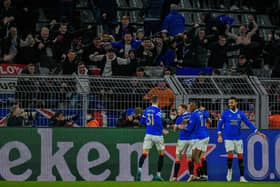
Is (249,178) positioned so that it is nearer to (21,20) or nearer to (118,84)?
(118,84)

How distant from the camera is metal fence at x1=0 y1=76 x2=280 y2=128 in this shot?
20703 mm

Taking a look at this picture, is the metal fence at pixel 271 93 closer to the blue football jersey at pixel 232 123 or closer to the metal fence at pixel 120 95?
the metal fence at pixel 120 95

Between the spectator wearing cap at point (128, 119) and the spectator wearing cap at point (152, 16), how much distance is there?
5183 millimetres

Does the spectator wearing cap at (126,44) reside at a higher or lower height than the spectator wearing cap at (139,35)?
lower

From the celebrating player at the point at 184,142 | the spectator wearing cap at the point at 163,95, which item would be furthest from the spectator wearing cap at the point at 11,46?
the celebrating player at the point at 184,142

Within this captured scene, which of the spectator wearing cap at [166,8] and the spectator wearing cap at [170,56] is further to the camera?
the spectator wearing cap at [166,8]

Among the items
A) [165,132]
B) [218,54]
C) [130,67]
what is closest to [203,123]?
[165,132]

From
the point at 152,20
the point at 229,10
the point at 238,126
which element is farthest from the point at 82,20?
the point at 238,126

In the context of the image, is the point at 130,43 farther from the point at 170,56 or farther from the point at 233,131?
the point at 233,131

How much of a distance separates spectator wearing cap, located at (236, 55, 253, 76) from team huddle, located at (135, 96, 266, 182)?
9.69 feet

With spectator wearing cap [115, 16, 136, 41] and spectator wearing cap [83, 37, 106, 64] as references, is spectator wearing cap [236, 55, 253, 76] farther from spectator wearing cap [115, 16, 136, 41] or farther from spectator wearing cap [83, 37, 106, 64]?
spectator wearing cap [83, 37, 106, 64]

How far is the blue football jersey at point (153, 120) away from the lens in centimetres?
2088

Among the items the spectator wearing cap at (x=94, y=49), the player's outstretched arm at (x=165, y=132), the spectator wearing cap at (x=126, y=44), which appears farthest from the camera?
the spectator wearing cap at (x=126, y=44)

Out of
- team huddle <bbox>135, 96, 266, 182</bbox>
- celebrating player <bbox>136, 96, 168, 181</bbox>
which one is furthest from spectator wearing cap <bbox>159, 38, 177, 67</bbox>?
celebrating player <bbox>136, 96, 168, 181</bbox>
